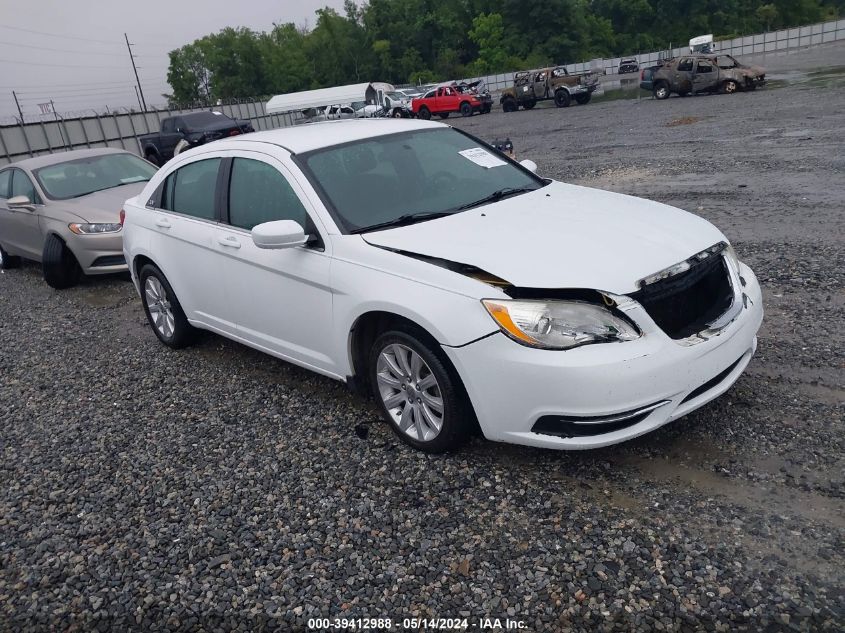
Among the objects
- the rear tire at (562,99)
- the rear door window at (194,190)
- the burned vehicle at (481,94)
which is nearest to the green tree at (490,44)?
the burned vehicle at (481,94)

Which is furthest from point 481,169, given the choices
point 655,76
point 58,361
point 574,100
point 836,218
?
point 574,100

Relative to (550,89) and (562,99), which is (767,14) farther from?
(562,99)

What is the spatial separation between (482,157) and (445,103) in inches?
1350

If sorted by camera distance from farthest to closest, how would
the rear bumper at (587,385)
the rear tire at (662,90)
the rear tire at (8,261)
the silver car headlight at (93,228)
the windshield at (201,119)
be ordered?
A: the rear tire at (662,90)
the windshield at (201,119)
the rear tire at (8,261)
the silver car headlight at (93,228)
the rear bumper at (587,385)

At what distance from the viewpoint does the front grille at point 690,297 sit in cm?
330

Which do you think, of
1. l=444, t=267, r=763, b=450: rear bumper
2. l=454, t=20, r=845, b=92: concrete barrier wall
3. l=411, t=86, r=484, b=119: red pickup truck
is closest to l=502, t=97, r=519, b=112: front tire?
l=411, t=86, r=484, b=119: red pickup truck

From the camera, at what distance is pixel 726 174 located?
430 inches

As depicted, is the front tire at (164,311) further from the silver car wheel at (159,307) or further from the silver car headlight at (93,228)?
the silver car headlight at (93,228)

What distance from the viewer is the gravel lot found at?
2.79m

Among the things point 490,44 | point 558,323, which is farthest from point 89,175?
point 490,44

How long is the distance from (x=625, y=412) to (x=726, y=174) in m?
9.02

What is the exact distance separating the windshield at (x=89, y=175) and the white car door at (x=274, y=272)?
17.3ft

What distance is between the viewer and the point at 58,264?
8438mm

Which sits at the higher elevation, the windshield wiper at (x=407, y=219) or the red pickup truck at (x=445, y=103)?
Answer: the windshield wiper at (x=407, y=219)
